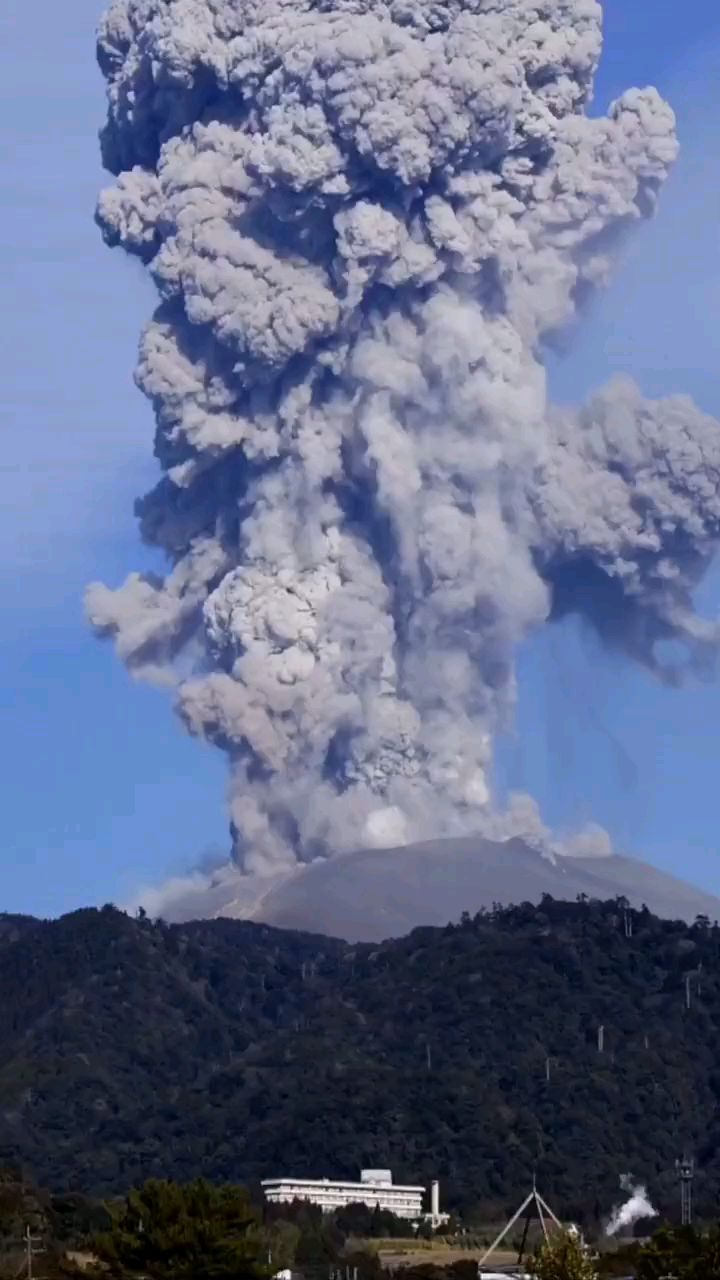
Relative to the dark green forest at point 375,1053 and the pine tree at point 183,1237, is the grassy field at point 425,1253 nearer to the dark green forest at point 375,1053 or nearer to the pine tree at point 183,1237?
the dark green forest at point 375,1053

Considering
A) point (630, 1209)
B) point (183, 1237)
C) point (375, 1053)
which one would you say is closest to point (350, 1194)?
point (630, 1209)

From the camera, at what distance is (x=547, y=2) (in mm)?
122625

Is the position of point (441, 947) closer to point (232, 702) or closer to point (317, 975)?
point (317, 975)

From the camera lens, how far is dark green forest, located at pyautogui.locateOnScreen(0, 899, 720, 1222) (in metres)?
117

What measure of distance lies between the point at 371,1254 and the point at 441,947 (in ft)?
176

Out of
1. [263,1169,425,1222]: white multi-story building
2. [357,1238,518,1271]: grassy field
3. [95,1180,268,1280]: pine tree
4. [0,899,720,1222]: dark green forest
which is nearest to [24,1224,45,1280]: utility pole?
[95,1180,268,1280]: pine tree

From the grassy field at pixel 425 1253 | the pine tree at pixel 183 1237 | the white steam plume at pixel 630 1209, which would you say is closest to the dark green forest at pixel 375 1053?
the white steam plume at pixel 630 1209

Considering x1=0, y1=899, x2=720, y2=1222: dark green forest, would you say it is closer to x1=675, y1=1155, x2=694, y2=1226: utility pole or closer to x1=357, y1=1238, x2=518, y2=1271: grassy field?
x1=675, y1=1155, x2=694, y2=1226: utility pole

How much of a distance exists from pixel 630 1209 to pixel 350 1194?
29.7ft

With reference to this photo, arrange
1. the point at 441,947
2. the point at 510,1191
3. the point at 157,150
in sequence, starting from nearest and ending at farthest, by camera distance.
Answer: the point at 510,1191, the point at 157,150, the point at 441,947

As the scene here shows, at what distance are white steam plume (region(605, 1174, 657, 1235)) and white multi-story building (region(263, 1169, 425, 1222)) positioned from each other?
19.9ft

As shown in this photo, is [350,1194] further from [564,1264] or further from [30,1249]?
[564,1264]

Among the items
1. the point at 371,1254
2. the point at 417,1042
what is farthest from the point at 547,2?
the point at 371,1254

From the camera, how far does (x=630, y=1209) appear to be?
108375mm
